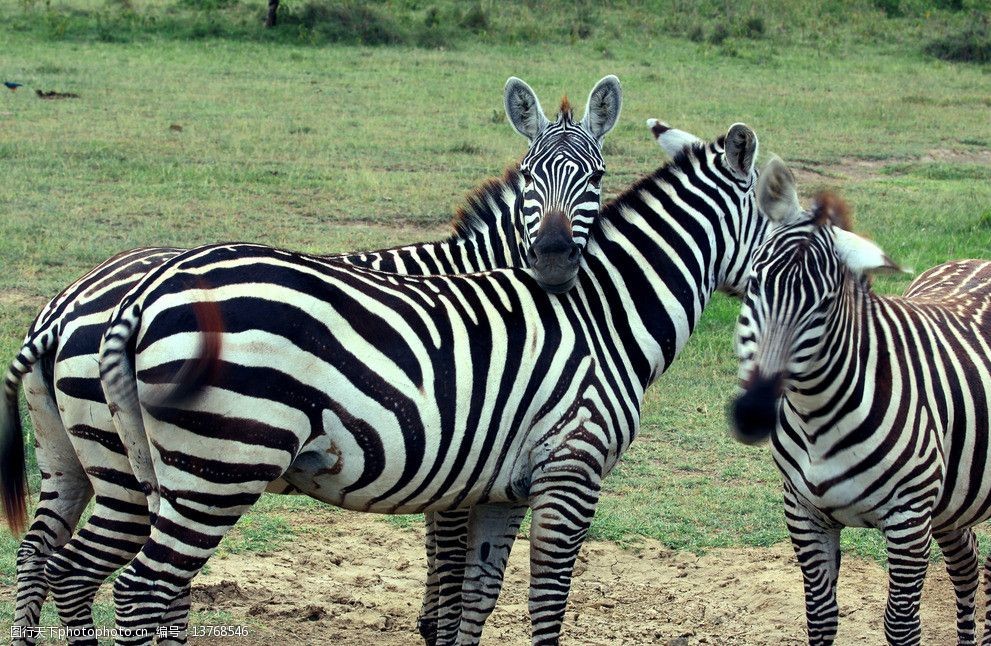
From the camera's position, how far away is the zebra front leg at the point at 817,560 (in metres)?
4.71

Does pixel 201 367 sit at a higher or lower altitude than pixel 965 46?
lower

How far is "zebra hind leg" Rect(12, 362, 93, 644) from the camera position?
15.1 ft

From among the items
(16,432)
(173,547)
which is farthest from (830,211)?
(16,432)

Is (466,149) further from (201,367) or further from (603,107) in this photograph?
(201,367)

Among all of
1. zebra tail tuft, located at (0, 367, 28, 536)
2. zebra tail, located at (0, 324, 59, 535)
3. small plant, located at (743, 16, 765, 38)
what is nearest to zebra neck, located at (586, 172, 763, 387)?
A: zebra tail, located at (0, 324, 59, 535)

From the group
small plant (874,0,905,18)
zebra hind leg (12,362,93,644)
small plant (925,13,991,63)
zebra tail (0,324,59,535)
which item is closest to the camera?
zebra tail (0,324,59,535)

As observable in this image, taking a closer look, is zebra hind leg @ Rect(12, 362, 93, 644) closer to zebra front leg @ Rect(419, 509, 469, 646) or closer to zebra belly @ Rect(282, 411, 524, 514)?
zebra belly @ Rect(282, 411, 524, 514)

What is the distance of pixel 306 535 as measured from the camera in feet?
20.7

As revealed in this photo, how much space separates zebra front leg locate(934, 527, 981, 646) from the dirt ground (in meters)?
0.16

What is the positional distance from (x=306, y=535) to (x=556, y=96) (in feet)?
44.1

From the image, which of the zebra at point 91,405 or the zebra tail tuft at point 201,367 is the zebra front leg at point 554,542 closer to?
the zebra at point 91,405

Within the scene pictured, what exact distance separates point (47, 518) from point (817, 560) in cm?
306

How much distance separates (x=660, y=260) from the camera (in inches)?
192

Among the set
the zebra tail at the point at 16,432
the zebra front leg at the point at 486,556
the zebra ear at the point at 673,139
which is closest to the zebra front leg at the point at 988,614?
the zebra front leg at the point at 486,556
